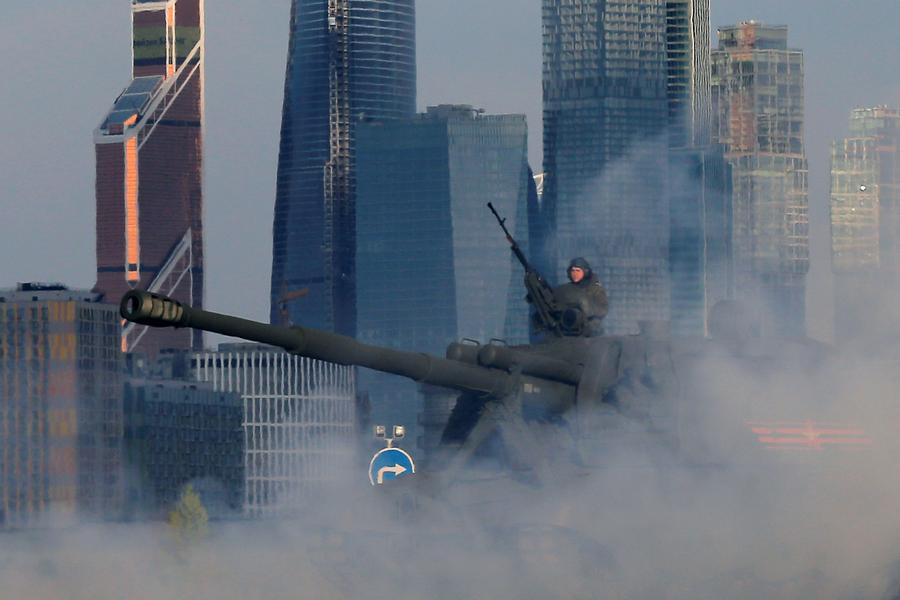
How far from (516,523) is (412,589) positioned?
1840 millimetres

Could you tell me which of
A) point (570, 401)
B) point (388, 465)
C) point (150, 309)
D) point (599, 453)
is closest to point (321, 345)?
point (150, 309)

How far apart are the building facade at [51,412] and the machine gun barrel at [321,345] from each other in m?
152

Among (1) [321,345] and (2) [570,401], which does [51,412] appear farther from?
(1) [321,345]

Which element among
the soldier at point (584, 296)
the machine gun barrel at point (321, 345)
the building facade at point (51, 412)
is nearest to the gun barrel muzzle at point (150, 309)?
the machine gun barrel at point (321, 345)

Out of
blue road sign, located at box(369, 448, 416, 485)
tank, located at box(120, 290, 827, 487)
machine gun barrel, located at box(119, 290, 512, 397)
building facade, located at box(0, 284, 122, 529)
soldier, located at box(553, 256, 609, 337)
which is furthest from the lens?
building facade, located at box(0, 284, 122, 529)

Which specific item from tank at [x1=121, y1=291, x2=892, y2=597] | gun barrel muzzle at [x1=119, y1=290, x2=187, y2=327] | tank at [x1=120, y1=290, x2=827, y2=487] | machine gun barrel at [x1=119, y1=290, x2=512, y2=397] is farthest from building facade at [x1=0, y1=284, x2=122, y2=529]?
gun barrel muzzle at [x1=119, y1=290, x2=187, y2=327]

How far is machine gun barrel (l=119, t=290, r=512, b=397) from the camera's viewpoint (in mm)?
29312

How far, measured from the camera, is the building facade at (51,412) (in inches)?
7347

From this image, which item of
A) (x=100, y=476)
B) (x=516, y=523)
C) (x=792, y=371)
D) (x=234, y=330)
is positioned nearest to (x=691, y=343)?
(x=792, y=371)

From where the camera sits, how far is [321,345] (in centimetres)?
3212

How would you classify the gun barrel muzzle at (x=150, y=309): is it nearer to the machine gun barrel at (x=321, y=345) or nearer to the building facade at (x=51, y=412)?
the machine gun barrel at (x=321, y=345)

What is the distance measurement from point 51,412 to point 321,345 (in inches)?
6403

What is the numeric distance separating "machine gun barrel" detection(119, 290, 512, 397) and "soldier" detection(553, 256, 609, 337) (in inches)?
112

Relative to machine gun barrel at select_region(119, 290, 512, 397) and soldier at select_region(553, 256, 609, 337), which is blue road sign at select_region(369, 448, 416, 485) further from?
machine gun barrel at select_region(119, 290, 512, 397)
